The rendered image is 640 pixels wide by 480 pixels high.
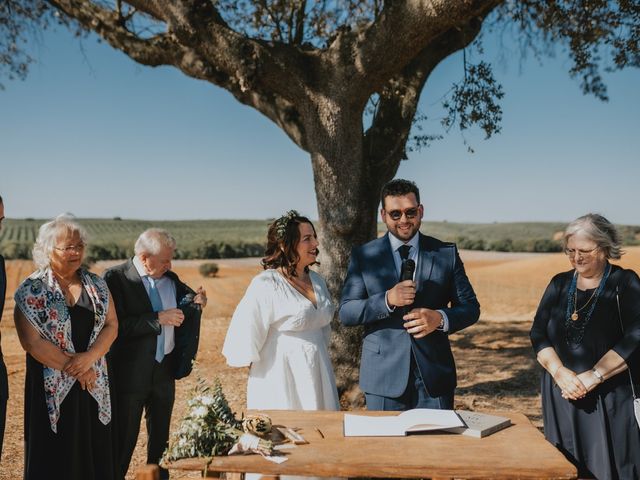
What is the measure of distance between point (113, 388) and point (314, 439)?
2.05 meters

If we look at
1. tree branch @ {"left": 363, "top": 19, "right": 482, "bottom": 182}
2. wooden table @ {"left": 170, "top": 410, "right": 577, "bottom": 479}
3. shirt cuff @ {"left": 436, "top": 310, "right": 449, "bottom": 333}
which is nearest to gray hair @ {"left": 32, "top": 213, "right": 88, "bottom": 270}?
wooden table @ {"left": 170, "top": 410, "right": 577, "bottom": 479}

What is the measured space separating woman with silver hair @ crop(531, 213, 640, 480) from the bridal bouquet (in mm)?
1976

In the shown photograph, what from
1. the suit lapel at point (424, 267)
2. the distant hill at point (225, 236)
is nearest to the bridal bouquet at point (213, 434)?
the suit lapel at point (424, 267)

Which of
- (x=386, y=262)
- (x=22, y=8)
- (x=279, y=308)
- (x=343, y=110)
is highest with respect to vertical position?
(x=22, y=8)

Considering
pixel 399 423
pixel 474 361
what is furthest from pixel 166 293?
pixel 474 361

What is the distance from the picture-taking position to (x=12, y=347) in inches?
494

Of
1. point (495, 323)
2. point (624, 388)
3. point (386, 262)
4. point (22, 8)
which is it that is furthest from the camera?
point (495, 323)

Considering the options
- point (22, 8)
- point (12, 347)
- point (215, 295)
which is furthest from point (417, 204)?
point (215, 295)

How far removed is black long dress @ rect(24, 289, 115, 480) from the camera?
12.4 feet

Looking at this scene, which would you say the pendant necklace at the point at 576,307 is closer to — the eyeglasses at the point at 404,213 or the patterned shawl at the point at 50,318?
the eyeglasses at the point at 404,213

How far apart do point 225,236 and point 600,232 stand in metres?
66.1

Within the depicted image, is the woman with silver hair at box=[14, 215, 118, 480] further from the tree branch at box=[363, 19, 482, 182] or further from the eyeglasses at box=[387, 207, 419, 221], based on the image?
the tree branch at box=[363, 19, 482, 182]

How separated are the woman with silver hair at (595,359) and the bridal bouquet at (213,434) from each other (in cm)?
198

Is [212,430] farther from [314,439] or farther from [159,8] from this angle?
[159,8]
